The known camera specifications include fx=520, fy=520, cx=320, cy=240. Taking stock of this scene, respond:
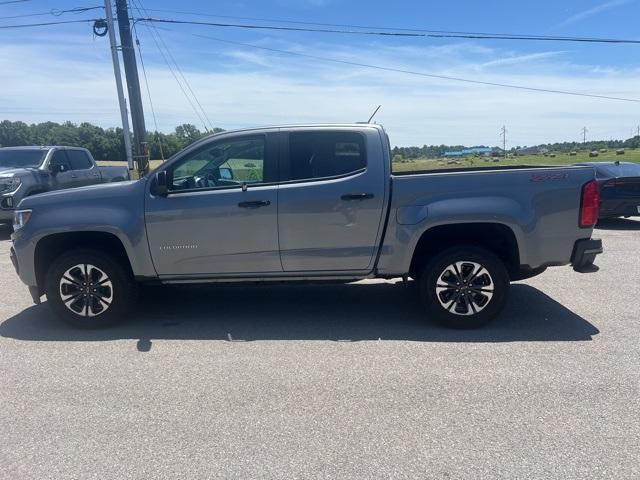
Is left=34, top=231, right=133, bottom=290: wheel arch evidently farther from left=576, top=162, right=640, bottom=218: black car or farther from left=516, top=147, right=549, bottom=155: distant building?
left=516, top=147, right=549, bottom=155: distant building

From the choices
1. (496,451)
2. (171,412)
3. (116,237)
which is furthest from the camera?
(116,237)

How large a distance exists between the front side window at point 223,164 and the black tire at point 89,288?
3.52 feet

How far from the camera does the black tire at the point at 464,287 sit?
5.00 metres

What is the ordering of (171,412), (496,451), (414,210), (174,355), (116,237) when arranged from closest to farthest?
1. (496,451)
2. (171,412)
3. (174,355)
4. (414,210)
5. (116,237)

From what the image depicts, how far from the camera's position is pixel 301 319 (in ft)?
17.9

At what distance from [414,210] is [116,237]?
3.01 metres

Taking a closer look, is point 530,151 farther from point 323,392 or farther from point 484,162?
point 323,392

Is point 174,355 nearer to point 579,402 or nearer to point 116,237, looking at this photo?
point 116,237

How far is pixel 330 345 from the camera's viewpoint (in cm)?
473

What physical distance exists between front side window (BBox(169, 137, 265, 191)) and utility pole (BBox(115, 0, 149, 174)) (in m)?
11.8

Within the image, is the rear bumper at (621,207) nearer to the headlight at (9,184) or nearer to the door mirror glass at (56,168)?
the door mirror glass at (56,168)

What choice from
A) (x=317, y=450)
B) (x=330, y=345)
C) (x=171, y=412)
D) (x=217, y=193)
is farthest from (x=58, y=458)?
(x=217, y=193)

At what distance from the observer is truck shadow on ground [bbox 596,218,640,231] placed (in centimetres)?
1148

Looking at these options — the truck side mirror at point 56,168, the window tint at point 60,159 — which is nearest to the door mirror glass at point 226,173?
the truck side mirror at point 56,168
